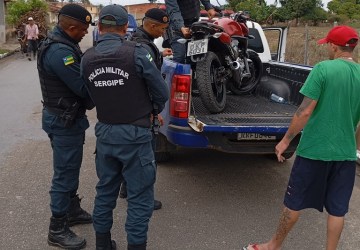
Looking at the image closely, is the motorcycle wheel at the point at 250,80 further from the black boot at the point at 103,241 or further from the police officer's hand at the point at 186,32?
the black boot at the point at 103,241

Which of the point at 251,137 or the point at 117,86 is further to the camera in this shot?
the point at 251,137

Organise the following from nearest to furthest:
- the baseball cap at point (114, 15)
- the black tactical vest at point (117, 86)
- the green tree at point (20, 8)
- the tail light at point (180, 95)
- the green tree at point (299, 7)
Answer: the black tactical vest at point (117, 86) → the baseball cap at point (114, 15) → the tail light at point (180, 95) → the green tree at point (20, 8) → the green tree at point (299, 7)

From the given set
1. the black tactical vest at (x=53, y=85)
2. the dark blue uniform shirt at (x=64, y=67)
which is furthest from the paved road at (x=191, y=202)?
the dark blue uniform shirt at (x=64, y=67)

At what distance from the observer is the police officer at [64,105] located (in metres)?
3.25

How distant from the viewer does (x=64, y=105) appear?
3.35 meters

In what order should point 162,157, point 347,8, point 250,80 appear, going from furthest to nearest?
point 347,8 < point 250,80 < point 162,157

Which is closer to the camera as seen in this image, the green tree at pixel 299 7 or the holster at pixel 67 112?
the holster at pixel 67 112

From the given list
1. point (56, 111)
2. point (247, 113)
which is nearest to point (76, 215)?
point (56, 111)

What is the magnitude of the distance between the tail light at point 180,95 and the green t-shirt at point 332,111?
1317 millimetres

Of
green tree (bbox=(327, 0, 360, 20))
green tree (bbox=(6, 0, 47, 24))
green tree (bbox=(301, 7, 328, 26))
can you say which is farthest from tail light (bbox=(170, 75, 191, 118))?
green tree (bbox=(301, 7, 328, 26))

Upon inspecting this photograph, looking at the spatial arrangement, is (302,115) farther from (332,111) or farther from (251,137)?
(251,137)

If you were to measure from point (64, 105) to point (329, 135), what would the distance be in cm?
199

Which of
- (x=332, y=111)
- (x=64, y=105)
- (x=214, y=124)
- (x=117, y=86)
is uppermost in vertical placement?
(x=117, y=86)

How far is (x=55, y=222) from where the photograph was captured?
11.5ft
